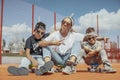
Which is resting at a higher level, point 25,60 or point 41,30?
point 41,30

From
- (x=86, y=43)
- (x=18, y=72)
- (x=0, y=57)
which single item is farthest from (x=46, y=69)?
(x=0, y=57)

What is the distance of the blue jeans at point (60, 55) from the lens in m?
2.56

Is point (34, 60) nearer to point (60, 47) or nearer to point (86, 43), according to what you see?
point (60, 47)

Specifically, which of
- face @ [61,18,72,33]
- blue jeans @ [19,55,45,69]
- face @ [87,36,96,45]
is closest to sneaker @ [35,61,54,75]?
blue jeans @ [19,55,45,69]

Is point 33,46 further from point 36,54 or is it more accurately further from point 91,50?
point 91,50

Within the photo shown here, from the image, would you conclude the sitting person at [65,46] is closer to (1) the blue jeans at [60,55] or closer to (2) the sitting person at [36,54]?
(1) the blue jeans at [60,55]

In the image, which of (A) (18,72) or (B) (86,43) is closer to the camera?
(A) (18,72)

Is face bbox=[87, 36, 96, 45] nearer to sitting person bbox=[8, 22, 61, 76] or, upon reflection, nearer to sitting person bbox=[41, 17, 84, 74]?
sitting person bbox=[41, 17, 84, 74]

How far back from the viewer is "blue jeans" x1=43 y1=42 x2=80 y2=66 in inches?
101

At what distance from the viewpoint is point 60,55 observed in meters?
2.69

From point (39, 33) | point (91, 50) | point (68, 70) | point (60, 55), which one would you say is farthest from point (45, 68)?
point (91, 50)

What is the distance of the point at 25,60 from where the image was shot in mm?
2617

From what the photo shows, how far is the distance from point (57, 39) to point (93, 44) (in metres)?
0.43

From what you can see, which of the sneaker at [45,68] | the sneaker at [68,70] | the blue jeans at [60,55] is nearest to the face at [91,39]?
the blue jeans at [60,55]
